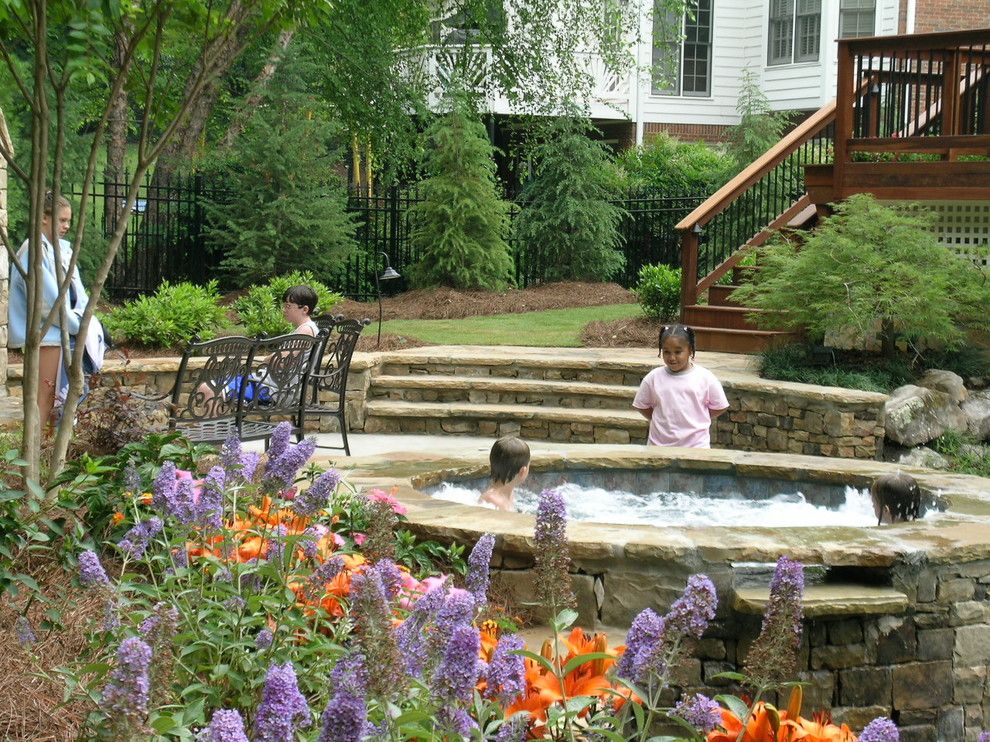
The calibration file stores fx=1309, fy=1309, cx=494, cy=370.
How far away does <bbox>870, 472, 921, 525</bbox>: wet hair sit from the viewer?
5.86 m

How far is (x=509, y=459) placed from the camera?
19.7 ft

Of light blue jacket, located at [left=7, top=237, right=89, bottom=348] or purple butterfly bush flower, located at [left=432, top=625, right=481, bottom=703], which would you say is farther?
light blue jacket, located at [left=7, top=237, right=89, bottom=348]

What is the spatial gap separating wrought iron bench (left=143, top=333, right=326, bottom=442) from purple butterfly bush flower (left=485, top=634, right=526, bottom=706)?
4.56 m

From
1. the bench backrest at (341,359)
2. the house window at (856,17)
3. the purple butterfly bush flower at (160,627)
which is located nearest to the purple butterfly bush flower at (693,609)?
the purple butterfly bush flower at (160,627)

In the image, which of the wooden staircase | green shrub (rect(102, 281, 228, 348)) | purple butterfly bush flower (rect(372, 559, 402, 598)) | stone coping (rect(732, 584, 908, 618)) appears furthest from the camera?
the wooden staircase

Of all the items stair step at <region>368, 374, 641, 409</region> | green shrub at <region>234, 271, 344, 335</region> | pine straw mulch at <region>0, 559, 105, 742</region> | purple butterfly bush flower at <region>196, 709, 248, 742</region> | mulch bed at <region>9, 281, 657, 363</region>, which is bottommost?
stair step at <region>368, 374, 641, 409</region>

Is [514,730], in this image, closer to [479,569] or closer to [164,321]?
[479,569]

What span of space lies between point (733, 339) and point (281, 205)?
249 inches

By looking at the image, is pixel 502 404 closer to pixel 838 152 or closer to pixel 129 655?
pixel 838 152

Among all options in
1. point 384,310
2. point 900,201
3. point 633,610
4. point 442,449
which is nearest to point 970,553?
point 633,610

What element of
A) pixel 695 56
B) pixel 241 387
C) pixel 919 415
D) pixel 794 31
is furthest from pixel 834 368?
pixel 695 56

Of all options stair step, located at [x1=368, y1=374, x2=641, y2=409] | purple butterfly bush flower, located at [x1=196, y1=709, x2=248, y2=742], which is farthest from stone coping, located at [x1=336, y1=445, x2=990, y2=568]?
stair step, located at [x1=368, y1=374, x2=641, y2=409]

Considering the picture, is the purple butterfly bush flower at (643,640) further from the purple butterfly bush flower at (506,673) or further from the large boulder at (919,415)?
the large boulder at (919,415)

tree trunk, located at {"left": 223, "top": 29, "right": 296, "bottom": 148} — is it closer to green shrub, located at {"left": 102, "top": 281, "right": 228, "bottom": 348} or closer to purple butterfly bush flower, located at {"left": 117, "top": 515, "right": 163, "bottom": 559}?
green shrub, located at {"left": 102, "top": 281, "right": 228, "bottom": 348}
